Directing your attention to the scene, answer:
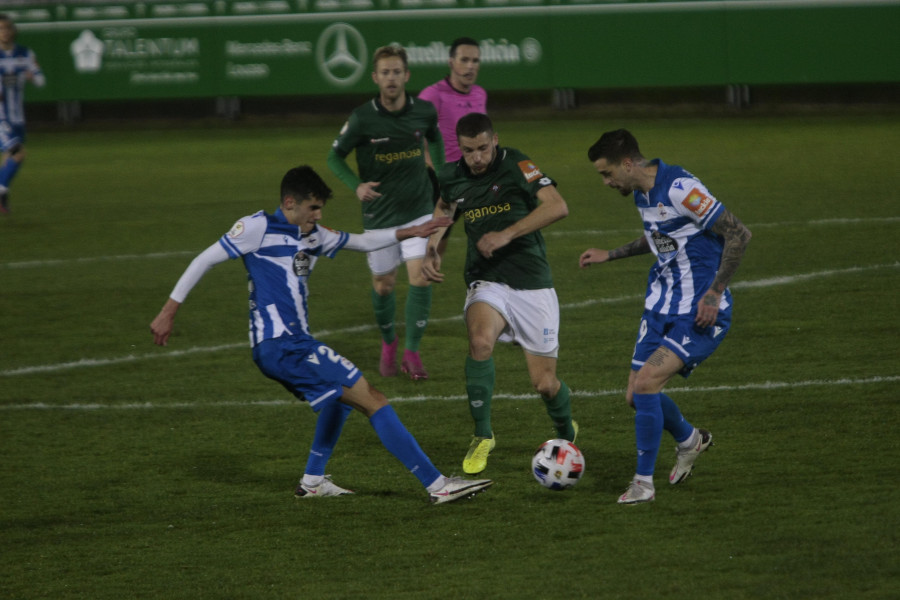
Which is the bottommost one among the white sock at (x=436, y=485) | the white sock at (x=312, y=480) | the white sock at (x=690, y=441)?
the white sock at (x=312, y=480)

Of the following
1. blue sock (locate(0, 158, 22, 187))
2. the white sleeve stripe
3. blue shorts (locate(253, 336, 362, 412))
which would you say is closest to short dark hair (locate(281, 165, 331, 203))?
the white sleeve stripe

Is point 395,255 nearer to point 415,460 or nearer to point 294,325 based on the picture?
point 294,325

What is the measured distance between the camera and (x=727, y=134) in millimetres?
20453

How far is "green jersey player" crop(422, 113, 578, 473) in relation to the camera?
641cm

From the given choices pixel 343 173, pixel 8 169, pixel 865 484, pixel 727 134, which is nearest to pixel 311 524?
pixel 865 484

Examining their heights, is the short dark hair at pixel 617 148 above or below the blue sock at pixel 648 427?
above

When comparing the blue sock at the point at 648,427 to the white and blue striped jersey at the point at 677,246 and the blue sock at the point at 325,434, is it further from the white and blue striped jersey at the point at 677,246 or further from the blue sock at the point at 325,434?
the blue sock at the point at 325,434

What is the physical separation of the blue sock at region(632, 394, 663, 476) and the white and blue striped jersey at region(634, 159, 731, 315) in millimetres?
434

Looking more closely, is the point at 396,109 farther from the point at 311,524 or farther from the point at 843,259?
the point at 843,259

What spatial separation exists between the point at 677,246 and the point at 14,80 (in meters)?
12.8

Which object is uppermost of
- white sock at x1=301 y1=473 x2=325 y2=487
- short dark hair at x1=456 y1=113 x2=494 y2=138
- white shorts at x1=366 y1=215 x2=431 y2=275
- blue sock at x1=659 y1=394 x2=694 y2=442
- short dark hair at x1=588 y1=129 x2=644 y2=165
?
short dark hair at x1=456 y1=113 x2=494 y2=138

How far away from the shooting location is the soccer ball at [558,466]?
5.88m

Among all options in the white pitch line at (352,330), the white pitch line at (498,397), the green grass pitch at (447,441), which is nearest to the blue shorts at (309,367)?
the green grass pitch at (447,441)

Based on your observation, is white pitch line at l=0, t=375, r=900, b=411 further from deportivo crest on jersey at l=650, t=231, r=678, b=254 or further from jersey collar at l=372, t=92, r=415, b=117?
jersey collar at l=372, t=92, r=415, b=117
